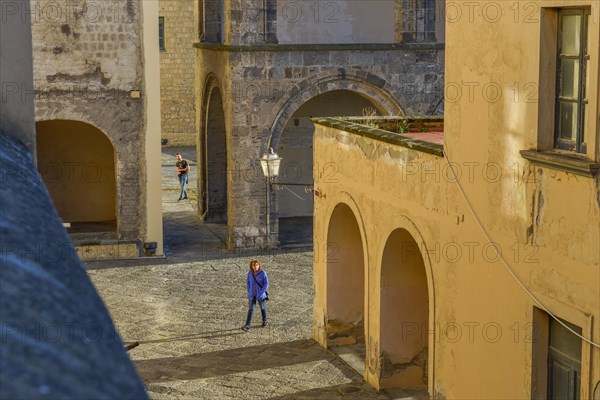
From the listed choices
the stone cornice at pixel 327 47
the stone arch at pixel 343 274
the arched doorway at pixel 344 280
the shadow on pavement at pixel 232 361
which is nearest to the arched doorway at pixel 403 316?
the shadow on pavement at pixel 232 361

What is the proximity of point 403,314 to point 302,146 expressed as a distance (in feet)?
43.5

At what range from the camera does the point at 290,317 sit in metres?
17.5

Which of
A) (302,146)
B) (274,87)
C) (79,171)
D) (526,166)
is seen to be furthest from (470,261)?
(302,146)

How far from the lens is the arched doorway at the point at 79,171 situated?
23578 millimetres

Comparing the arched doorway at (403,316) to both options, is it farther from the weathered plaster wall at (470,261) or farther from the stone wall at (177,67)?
the stone wall at (177,67)

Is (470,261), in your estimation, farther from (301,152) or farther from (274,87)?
(301,152)

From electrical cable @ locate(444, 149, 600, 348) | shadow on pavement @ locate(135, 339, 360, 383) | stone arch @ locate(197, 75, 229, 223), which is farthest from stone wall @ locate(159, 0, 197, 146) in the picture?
electrical cable @ locate(444, 149, 600, 348)

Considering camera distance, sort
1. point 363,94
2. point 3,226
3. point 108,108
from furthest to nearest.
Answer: point 363,94 → point 108,108 → point 3,226

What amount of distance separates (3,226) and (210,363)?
43.8 feet

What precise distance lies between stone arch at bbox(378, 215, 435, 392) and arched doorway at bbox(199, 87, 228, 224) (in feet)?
40.1

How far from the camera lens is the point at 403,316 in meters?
13.9

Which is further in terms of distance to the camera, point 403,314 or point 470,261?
point 403,314

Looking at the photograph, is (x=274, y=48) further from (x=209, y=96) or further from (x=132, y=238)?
(x=132, y=238)

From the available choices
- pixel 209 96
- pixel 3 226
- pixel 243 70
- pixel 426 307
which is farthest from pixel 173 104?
pixel 3 226
